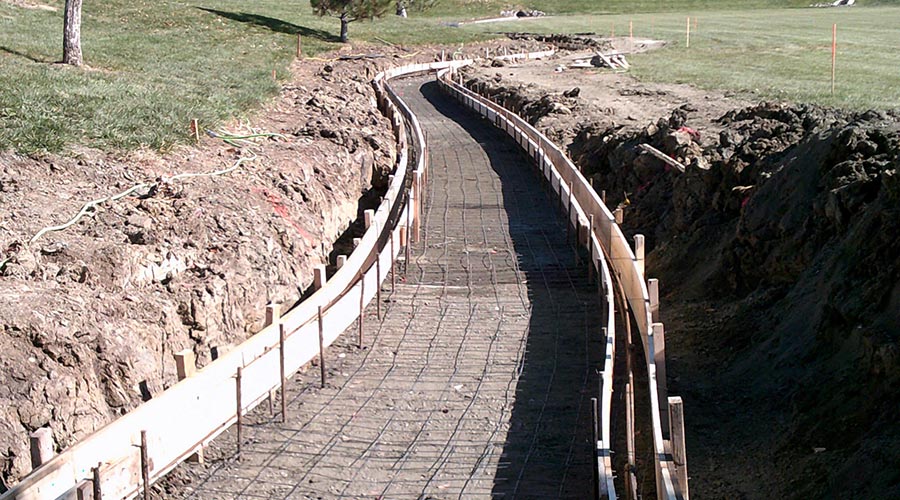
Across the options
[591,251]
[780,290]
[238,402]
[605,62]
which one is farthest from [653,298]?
[605,62]

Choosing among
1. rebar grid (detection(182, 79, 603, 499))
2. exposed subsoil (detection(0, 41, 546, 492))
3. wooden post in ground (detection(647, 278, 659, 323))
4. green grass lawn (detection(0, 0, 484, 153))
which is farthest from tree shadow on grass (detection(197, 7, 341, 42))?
wooden post in ground (detection(647, 278, 659, 323))

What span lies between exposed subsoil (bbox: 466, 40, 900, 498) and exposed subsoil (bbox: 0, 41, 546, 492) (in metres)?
4.50

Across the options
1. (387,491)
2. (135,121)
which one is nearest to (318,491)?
(387,491)

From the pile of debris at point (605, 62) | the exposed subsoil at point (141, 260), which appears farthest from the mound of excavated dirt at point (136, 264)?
the pile of debris at point (605, 62)

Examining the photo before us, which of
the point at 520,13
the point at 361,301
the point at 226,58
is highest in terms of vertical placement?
the point at 520,13

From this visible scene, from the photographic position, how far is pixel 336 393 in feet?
34.0

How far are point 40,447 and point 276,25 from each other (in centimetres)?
4611

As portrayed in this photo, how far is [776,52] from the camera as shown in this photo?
137ft

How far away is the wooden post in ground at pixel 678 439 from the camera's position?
673 centimetres

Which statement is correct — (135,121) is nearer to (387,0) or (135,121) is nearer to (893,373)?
(893,373)

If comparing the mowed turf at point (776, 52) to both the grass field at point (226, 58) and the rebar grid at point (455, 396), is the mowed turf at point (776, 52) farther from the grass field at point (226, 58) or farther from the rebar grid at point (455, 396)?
the rebar grid at point (455, 396)

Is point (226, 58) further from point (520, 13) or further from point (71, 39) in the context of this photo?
point (520, 13)

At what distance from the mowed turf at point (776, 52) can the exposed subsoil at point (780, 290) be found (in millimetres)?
4091

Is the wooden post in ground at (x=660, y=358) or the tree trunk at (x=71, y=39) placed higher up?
the tree trunk at (x=71, y=39)
